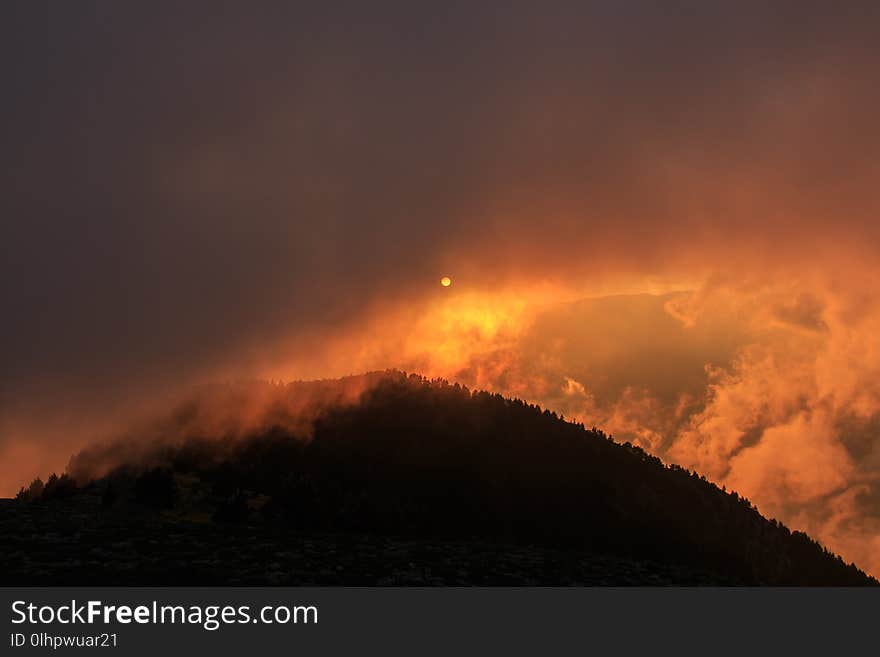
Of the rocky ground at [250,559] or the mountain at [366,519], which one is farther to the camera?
the mountain at [366,519]

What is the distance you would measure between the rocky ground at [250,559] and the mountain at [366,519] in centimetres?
34

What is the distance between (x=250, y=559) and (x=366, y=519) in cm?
7857

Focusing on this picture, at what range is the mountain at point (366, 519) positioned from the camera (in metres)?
70.9

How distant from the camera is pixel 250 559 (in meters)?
72.0

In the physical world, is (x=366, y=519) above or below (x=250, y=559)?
above

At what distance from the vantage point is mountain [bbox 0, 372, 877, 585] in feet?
233

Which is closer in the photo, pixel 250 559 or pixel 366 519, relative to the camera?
pixel 250 559

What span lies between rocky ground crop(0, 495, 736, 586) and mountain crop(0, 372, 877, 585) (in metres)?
0.34

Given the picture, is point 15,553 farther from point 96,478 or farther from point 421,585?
point 96,478

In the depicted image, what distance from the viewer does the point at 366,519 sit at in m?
149
